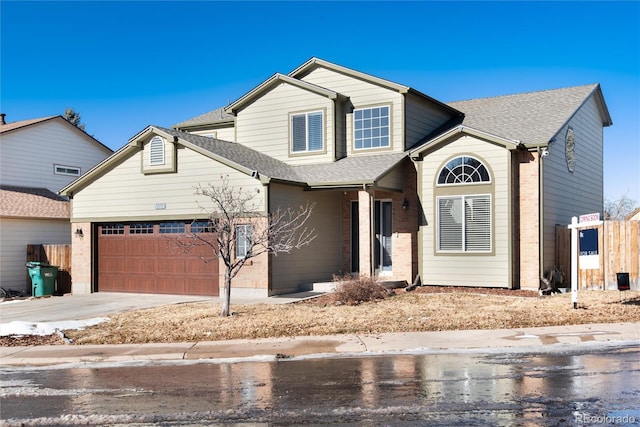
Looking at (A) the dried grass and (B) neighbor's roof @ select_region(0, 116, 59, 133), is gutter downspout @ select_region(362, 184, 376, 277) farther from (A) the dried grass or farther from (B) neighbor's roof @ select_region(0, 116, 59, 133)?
(B) neighbor's roof @ select_region(0, 116, 59, 133)

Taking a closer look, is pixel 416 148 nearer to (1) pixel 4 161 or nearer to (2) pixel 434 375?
(2) pixel 434 375

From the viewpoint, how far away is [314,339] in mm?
11742

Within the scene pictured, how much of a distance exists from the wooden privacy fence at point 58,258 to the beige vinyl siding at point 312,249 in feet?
32.5

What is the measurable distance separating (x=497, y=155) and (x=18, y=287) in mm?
18348

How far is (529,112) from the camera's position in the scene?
21156mm

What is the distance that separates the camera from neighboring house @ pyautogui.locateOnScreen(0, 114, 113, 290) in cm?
2364

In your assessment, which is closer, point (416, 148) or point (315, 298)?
point (315, 298)

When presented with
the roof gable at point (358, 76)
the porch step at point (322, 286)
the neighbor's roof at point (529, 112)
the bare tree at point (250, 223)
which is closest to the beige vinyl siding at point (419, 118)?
the roof gable at point (358, 76)

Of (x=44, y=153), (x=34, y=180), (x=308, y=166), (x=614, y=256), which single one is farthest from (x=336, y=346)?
(x=44, y=153)

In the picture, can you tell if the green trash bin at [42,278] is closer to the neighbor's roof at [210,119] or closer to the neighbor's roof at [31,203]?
the neighbor's roof at [31,203]

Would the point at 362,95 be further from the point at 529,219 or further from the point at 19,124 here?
A: the point at 19,124

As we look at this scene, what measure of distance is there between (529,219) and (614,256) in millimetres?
2742

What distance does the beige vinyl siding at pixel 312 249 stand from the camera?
18.5 m

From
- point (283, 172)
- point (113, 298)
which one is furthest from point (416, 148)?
point (113, 298)
